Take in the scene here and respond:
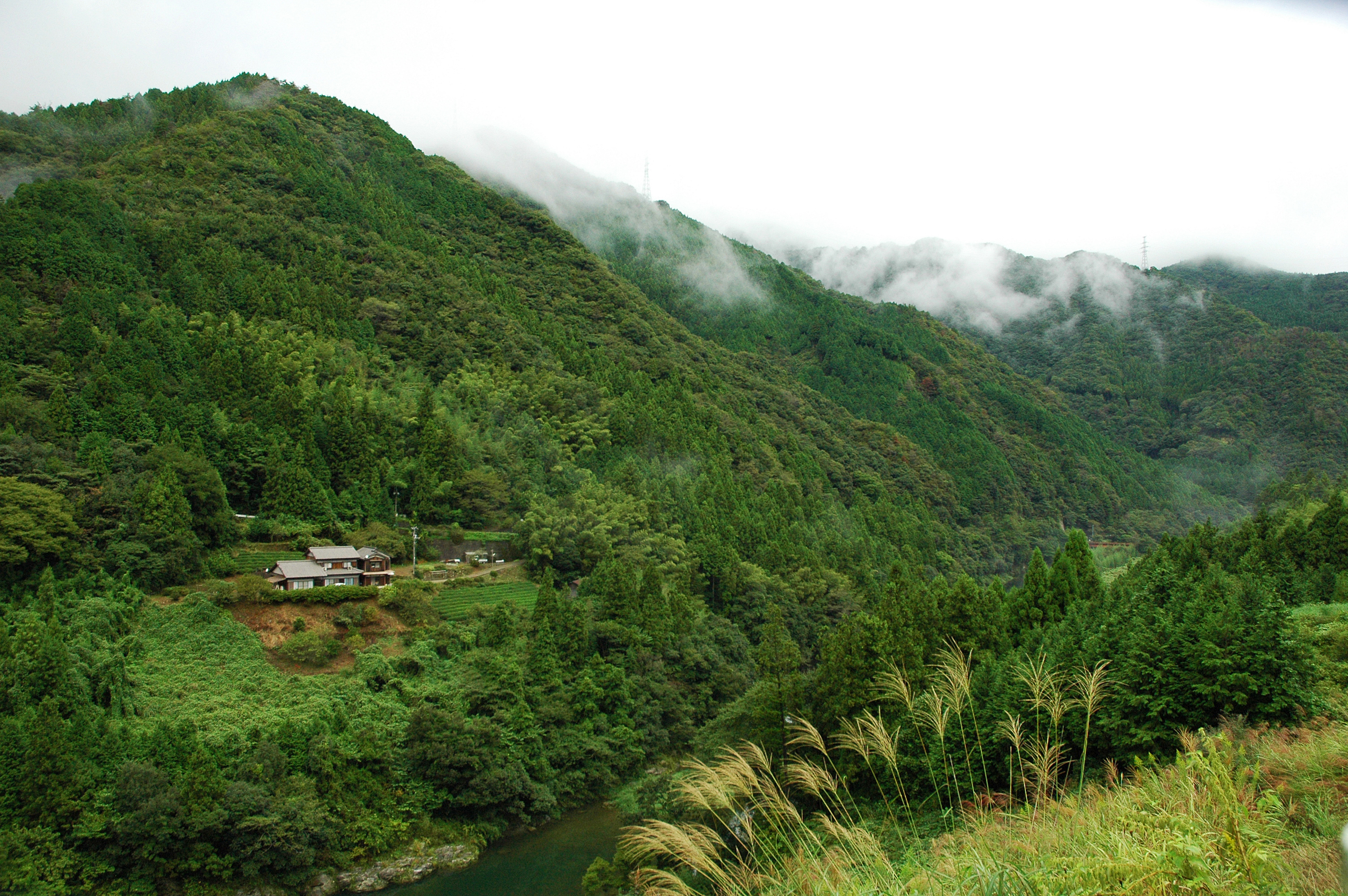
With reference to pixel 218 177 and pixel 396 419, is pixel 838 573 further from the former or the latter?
pixel 218 177

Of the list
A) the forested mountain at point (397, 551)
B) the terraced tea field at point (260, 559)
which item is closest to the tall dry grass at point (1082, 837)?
the forested mountain at point (397, 551)

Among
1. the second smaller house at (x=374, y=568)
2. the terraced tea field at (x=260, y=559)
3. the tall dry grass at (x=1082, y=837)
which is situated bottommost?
the second smaller house at (x=374, y=568)

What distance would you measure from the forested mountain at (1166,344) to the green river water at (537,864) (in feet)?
259

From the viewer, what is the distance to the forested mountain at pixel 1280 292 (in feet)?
363

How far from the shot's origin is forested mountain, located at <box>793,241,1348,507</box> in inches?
3408

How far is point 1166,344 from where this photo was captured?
113 metres

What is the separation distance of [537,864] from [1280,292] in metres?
144

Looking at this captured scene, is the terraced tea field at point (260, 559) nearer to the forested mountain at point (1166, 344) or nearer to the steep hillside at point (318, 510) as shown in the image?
the steep hillside at point (318, 510)

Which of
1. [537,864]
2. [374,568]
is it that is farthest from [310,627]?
[537,864]

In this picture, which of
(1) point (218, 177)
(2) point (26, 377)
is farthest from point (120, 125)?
(2) point (26, 377)

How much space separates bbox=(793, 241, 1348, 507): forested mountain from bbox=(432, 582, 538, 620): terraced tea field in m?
76.7

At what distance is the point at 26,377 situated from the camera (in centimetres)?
2894

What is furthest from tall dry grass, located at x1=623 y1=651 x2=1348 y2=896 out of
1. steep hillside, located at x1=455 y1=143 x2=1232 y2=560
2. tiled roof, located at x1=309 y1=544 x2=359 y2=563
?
steep hillside, located at x1=455 y1=143 x2=1232 y2=560

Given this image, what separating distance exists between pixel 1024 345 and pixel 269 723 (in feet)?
430
